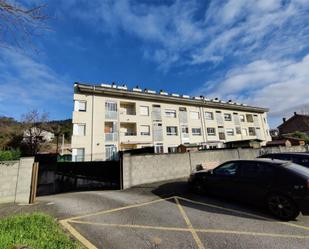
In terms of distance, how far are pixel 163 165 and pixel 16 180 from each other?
656cm

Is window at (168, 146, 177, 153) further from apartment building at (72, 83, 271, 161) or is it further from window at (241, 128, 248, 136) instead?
window at (241, 128, 248, 136)

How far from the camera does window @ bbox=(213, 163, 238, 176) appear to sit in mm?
6414

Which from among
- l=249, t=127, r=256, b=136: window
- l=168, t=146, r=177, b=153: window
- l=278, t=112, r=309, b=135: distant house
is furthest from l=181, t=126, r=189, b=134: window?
l=278, t=112, r=309, b=135: distant house

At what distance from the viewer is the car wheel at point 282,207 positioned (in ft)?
15.6

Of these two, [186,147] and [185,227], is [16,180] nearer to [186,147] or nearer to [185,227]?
[185,227]

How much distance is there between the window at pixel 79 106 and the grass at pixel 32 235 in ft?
64.8

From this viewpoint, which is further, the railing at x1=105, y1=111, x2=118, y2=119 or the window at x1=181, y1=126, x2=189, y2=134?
the window at x1=181, y1=126, x2=189, y2=134

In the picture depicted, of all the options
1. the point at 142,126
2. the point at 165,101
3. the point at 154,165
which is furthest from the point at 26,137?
→ the point at 154,165

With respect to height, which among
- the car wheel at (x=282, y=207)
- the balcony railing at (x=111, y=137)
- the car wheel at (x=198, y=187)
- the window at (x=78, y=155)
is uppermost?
the balcony railing at (x=111, y=137)

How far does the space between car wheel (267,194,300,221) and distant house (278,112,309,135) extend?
5542 cm

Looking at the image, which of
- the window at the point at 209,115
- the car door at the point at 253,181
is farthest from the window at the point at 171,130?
the car door at the point at 253,181

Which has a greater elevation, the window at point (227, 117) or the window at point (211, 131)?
the window at point (227, 117)

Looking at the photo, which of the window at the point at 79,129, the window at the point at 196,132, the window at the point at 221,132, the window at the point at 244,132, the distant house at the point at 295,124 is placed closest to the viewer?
the window at the point at 79,129

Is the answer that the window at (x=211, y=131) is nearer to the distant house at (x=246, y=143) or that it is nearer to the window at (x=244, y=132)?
the distant house at (x=246, y=143)
